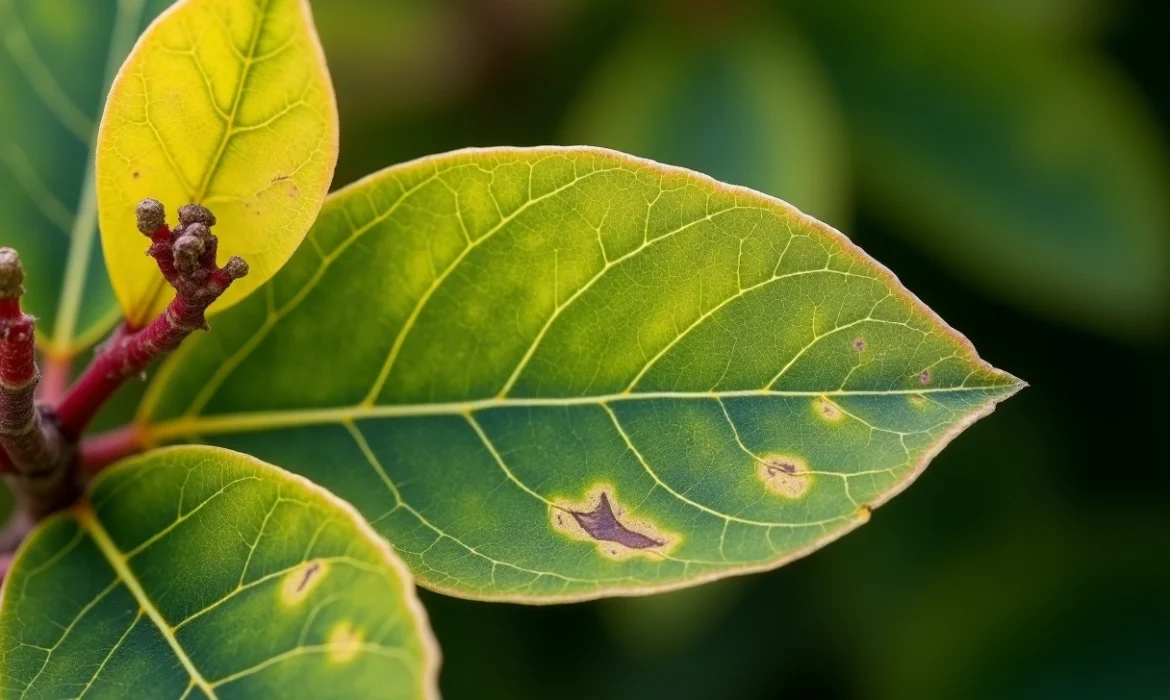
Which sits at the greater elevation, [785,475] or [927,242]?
[785,475]

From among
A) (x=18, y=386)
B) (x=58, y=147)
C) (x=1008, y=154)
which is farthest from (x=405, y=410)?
(x=1008, y=154)

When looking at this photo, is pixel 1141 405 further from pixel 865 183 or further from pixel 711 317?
pixel 711 317

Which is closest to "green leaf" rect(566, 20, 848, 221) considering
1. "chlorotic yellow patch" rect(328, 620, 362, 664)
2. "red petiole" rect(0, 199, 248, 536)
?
"red petiole" rect(0, 199, 248, 536)

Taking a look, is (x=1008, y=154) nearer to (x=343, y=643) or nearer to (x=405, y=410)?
(x=405, y=410)

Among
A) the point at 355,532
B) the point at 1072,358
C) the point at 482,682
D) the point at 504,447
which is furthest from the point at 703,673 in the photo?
the point at 355,532

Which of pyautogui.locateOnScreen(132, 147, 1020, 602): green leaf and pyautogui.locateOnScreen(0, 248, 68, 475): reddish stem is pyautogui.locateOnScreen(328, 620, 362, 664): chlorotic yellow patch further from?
pyautogui.locateOnScreen(0, 248, 68, 475): reddish stem

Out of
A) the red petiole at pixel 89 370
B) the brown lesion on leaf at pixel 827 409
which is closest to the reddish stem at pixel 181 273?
the red petiole at pixel 89 370
